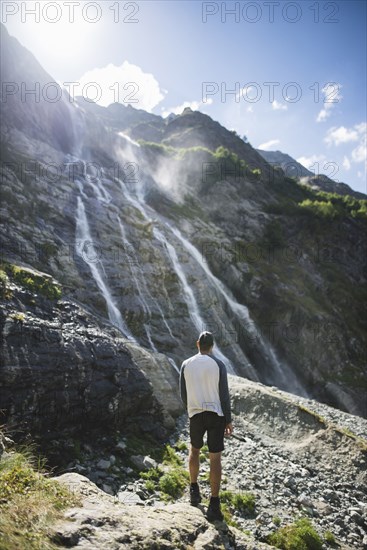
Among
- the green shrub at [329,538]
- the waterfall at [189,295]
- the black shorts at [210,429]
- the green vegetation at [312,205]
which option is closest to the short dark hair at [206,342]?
the black shorts at [210,429]

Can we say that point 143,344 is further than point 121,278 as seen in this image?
No

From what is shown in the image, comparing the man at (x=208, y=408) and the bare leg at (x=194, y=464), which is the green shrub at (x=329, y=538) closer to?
the man at (x=208, y=408)

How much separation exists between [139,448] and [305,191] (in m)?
75.7

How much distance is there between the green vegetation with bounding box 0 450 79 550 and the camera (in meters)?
3.45

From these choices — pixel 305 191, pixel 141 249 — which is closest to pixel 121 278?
pixel 141 249

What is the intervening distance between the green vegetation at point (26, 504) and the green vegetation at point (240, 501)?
4.60 m

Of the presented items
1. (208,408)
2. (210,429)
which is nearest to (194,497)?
(210,429)

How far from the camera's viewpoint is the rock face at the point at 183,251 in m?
24.7

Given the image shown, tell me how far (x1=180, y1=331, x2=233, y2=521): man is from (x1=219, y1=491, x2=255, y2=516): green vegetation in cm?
224

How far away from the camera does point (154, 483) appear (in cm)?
825

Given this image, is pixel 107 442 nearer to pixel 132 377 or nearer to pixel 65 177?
pixel 132 377

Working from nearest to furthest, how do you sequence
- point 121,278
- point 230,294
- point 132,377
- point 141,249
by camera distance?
point 132,377 → point 121,278 → point 141,249 → point 230,294

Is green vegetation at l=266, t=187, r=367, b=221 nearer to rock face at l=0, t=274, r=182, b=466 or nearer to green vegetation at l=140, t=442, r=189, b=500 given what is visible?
rock face at l=0, t=274, r=182, b=466

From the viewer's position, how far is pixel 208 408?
602 cm
